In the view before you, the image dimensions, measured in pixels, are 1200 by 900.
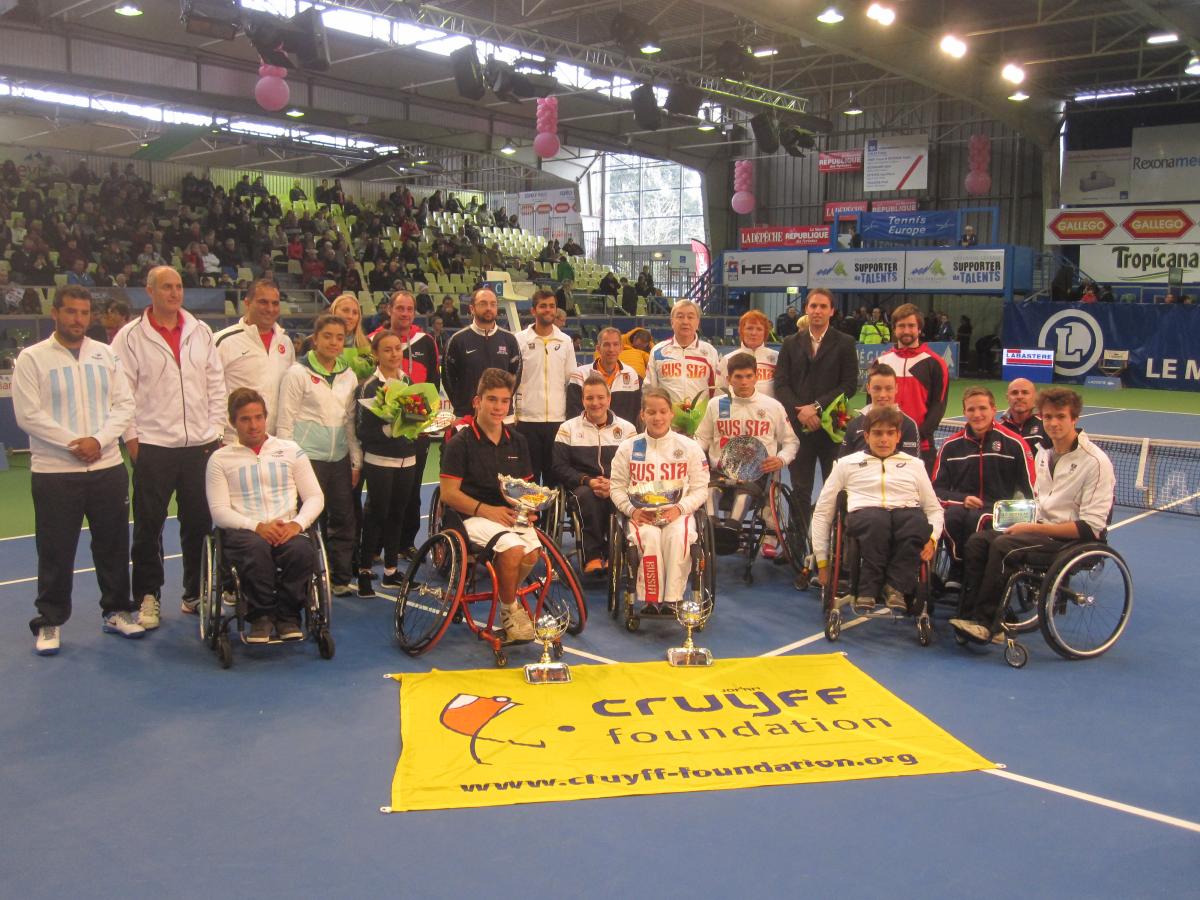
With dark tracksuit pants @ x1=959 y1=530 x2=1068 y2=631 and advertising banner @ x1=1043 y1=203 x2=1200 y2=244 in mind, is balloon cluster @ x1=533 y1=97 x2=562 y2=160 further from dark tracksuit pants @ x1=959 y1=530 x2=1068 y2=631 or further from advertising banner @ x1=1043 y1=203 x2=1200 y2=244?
advertising banner @ x1=1043 y1=203 x2=1200 y2=244

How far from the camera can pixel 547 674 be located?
447 cm

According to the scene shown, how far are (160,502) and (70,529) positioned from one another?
17.4 inches

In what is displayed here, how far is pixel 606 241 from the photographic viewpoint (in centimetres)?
3531

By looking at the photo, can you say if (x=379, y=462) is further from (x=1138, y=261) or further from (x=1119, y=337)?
(x=1138, y=261)

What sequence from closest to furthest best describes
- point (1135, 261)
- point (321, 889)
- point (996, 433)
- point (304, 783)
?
point (321, 889) → point (304, 783) → point (996, 433) → point (1135, 261)

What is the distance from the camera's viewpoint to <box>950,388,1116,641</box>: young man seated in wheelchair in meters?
4.79

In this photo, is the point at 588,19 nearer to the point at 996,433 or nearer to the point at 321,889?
the point at 996,433

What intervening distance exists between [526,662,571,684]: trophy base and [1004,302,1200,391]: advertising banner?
1849cm

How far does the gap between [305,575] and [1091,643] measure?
12.6ft

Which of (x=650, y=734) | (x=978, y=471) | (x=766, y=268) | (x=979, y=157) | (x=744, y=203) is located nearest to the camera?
(x=650, y=734)

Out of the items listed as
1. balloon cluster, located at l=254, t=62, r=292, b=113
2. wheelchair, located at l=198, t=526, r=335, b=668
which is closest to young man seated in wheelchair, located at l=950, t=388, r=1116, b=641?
wheelchair, located at l=198, t=526, r=335, b=668

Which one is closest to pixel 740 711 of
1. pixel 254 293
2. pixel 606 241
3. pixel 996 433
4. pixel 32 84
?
pixel 996 433

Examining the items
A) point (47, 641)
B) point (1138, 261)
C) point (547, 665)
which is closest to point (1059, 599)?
point (547, 665)

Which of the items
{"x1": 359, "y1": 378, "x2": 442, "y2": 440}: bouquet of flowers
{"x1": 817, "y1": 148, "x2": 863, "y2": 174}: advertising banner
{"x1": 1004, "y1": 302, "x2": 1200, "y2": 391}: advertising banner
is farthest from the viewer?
{"x1": 817, "y1": 148, "x2": 863, "y2": 174}: advertising banner
